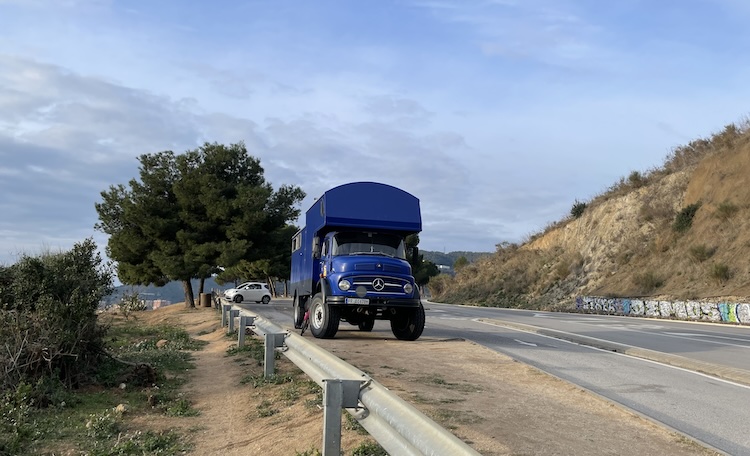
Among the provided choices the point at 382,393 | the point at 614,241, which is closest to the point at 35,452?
the point at 382,393

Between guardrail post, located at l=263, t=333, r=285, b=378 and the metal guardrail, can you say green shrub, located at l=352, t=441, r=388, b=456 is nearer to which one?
the metal guardrail

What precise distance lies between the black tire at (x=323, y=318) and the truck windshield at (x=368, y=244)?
126cm

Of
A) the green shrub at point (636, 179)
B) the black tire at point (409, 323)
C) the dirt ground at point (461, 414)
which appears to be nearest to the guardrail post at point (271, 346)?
the dirt ground at point (461, 414)

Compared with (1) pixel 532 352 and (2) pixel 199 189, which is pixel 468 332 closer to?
(1) pixel 532 352

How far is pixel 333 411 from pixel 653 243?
145 feet

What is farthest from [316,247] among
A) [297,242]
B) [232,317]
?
[297,242]

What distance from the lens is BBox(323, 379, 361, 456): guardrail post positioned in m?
4.63

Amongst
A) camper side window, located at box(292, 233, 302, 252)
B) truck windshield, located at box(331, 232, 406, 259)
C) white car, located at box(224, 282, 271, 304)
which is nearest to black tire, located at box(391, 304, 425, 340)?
truck windshield, located at box(331, 232, 406, 259)

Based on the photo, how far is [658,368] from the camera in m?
11.8

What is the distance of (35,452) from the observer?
6.09 m

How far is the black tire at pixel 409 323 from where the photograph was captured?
15.1m

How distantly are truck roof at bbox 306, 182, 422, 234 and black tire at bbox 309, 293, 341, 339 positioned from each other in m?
1.85

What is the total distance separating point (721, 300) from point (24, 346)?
106 ft

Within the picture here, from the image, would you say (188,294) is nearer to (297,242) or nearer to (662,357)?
(297,242)
